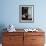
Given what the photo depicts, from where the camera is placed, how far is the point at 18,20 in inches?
168

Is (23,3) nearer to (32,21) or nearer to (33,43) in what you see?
(32,21)

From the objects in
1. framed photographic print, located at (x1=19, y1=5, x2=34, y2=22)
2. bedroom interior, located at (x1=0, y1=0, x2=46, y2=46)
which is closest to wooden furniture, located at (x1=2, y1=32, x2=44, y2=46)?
bedroom interior, located at (x1=0, y1=0, x2=46, y2=46)

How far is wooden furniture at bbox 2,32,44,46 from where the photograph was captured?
3756 mm

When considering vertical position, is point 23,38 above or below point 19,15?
below

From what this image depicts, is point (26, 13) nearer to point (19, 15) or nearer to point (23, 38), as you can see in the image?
point (19, 15)

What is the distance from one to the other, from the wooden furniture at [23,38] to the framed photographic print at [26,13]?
66 centimetres

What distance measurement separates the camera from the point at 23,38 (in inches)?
148

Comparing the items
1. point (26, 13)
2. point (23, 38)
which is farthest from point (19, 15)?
point (23, 38)

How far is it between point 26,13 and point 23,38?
926mm

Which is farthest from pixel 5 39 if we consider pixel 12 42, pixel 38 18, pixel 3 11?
pixel 38 18

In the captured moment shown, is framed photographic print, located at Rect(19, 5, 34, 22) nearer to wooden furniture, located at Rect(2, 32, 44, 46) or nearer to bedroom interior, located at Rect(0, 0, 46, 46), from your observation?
bedroom interior, located at Rect(0, 0, 46, 46)

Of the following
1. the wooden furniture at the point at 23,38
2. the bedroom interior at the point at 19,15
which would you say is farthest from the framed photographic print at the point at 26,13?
the wooden furniture at the point at 23,38

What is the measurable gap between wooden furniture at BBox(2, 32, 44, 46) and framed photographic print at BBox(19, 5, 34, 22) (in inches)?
25.8

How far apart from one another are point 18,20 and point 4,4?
69 centimetres
